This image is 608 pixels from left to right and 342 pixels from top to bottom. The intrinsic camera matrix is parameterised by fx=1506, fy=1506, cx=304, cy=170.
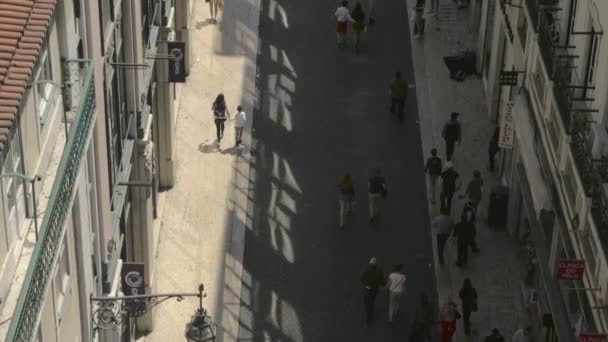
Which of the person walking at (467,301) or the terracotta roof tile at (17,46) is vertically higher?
the terracotta roof tile at (17,46)

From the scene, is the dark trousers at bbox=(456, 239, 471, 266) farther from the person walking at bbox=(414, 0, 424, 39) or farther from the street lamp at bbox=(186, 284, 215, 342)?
the person walking at bbox=(414, 0, 424, 39)

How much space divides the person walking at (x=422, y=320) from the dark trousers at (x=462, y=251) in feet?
12.7

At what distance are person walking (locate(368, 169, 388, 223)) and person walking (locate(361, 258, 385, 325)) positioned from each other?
14.0ft

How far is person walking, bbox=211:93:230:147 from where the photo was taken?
48434 mm

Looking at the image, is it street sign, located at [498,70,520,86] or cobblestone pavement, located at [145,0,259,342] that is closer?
cobblestone pavement, located at [145,0,259,342]

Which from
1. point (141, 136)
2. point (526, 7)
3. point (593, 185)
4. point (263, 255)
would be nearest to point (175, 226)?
point (263, 255)

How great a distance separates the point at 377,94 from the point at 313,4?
8.36 metres

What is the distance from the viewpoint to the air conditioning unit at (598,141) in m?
31.8

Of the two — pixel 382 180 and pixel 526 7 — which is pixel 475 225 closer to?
pixel 382 180

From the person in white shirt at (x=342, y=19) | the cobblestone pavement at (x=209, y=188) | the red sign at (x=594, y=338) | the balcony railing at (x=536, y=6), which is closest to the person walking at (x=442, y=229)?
the cobblestone pavement at (x=209, y=188)

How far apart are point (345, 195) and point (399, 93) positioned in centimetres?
721

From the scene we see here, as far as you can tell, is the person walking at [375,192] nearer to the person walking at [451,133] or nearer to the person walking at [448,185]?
the person walking at [448,185]

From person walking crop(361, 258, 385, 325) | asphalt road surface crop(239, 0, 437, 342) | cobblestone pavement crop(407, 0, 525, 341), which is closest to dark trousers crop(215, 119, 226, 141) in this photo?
asphalt road surface crop(239, 0, 437, 342)

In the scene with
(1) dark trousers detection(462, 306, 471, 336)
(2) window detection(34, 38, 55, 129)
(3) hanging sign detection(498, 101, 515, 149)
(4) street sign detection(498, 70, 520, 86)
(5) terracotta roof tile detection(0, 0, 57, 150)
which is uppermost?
(5) terracotta roof tile detection(0, 0, 57, 150)
